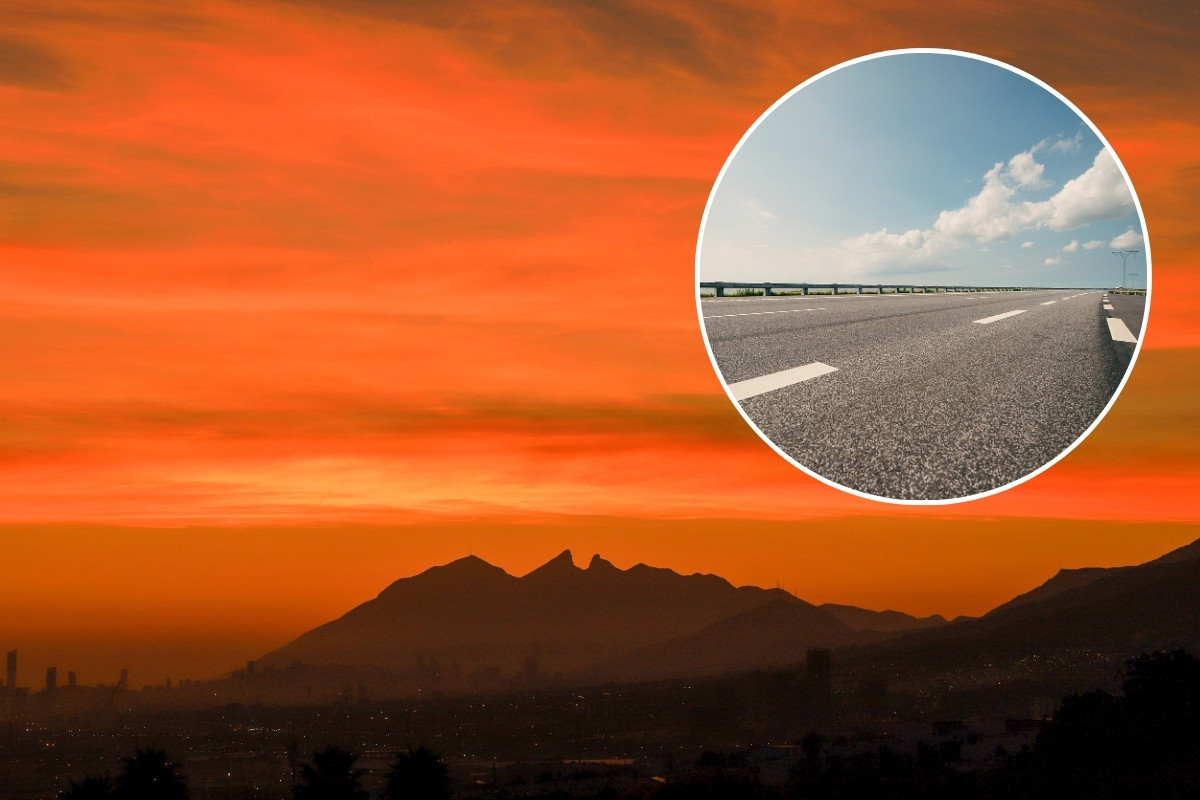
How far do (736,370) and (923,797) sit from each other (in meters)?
93.2

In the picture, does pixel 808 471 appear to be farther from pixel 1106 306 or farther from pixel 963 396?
pixel 1106 306

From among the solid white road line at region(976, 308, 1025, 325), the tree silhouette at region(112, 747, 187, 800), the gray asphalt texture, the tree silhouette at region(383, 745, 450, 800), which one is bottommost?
the tree silhouette at region(383, 745, 450, 800)

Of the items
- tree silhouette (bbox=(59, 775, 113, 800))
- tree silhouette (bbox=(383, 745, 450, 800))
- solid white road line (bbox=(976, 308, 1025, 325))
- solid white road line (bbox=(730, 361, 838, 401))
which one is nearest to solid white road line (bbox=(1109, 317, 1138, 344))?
solid white road line (bbox=(730, 361, 838, 401))

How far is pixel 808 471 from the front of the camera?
7918 millimetres

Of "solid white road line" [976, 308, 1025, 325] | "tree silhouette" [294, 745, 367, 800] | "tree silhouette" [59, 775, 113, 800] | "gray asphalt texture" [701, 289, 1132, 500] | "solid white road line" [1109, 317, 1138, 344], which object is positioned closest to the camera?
"gray asphalt texture" [701, 289, 1132, 500]

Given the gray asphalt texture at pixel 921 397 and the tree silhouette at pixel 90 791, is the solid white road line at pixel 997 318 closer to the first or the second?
the gray asphalt texture at pixel 921 397

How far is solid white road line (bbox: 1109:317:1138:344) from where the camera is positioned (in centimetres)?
1062

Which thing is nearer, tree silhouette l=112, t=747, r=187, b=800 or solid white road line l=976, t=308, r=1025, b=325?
solid white road line l=976, t=308, r=1025, b=325

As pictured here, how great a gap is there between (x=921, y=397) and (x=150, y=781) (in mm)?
86193

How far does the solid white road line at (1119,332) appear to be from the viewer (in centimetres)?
1062

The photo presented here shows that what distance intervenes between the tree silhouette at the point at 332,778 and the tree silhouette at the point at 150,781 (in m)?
8.86

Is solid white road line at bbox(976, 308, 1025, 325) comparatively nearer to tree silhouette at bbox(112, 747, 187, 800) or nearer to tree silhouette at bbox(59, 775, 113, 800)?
tree silhouette at bbox(59, 775, 113, 800)

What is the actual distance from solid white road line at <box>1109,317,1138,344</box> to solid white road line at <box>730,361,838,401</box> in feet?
10.1

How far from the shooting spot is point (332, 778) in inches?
3314
